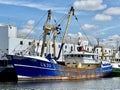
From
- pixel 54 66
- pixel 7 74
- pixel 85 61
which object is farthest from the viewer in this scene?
pixel 85 61

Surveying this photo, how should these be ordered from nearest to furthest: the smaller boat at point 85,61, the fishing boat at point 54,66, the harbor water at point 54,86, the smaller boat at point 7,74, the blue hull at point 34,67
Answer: the harbor water at point 54,86, the blue hull at point 34,67, the fishing boat at point 54,66, the smaller boat at point 7,74, the smaller boat at point 85,61

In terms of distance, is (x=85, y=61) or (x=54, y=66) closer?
(x=54, y=66)

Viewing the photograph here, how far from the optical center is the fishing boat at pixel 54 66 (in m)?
71.2

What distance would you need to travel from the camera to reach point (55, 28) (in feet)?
265

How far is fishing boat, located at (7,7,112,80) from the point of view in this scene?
71250 mm

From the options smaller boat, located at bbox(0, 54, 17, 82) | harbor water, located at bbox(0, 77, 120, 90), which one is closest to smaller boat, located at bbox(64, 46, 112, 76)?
smaller boat, located at bbox(0, 54, 17, 82)

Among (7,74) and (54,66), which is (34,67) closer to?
(54,66)

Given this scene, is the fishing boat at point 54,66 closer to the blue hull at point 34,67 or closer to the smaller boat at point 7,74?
the blue hull at point 34,67

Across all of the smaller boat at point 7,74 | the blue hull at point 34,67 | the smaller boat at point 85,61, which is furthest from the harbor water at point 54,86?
the smaller boat at point 85,61

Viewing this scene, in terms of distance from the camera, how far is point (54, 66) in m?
74.0

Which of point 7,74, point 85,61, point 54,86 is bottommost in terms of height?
point 54,86

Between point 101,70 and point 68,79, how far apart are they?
14891mm

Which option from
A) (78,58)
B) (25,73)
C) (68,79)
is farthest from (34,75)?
(78,58)

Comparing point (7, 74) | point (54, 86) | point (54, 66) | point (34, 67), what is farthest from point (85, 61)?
point (54, 86)
